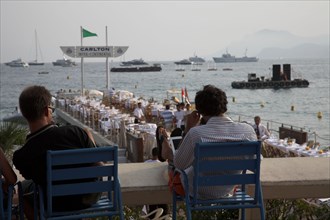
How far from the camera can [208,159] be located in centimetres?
347

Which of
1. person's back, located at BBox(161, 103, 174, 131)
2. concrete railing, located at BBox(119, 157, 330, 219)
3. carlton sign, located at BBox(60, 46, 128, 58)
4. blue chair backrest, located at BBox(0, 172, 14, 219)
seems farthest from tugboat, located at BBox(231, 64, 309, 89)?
blue chair backrest, located at BBox(0, 172, 14, 219)

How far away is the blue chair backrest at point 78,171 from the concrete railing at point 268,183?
0.66 meters

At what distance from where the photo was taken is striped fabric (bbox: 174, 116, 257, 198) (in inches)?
144

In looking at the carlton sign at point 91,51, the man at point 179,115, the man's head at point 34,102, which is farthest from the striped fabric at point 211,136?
the carlton sign at point 91,51

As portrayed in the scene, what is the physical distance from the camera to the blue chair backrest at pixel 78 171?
315cm

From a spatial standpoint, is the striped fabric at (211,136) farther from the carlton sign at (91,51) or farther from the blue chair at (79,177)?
the carlton sign at (91,51)

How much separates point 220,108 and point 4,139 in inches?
265

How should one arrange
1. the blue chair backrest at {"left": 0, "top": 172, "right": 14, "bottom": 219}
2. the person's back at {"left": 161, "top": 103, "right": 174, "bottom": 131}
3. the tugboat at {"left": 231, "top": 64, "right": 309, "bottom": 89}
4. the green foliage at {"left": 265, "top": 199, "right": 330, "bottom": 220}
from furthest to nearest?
the tugboat at {"left": 231, "top": 64, "right": 309, "bottom": 89}
the person's back at {"left": 161, "top": 103, "right": 174, "bottom": 131}
the green foliage at {"left": 265, "top": 199, "right": 330, "bottom": 220}
the blue chair backrest at {"left": 0, "top": 172, "right": 14, "bottom": 219}

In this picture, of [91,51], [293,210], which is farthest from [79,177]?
[91,51]

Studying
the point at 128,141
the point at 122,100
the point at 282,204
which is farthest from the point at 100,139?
the point at 282,204

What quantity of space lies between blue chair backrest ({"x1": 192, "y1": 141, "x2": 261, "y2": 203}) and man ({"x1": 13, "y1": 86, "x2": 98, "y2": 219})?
26.6 inches

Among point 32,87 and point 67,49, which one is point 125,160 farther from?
point 67,49

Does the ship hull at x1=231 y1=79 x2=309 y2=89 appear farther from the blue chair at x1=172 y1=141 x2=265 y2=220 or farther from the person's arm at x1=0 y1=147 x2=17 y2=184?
the person's arm at x1=0 y1=147 x2=17 y2=184

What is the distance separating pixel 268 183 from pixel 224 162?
0.79 metres
